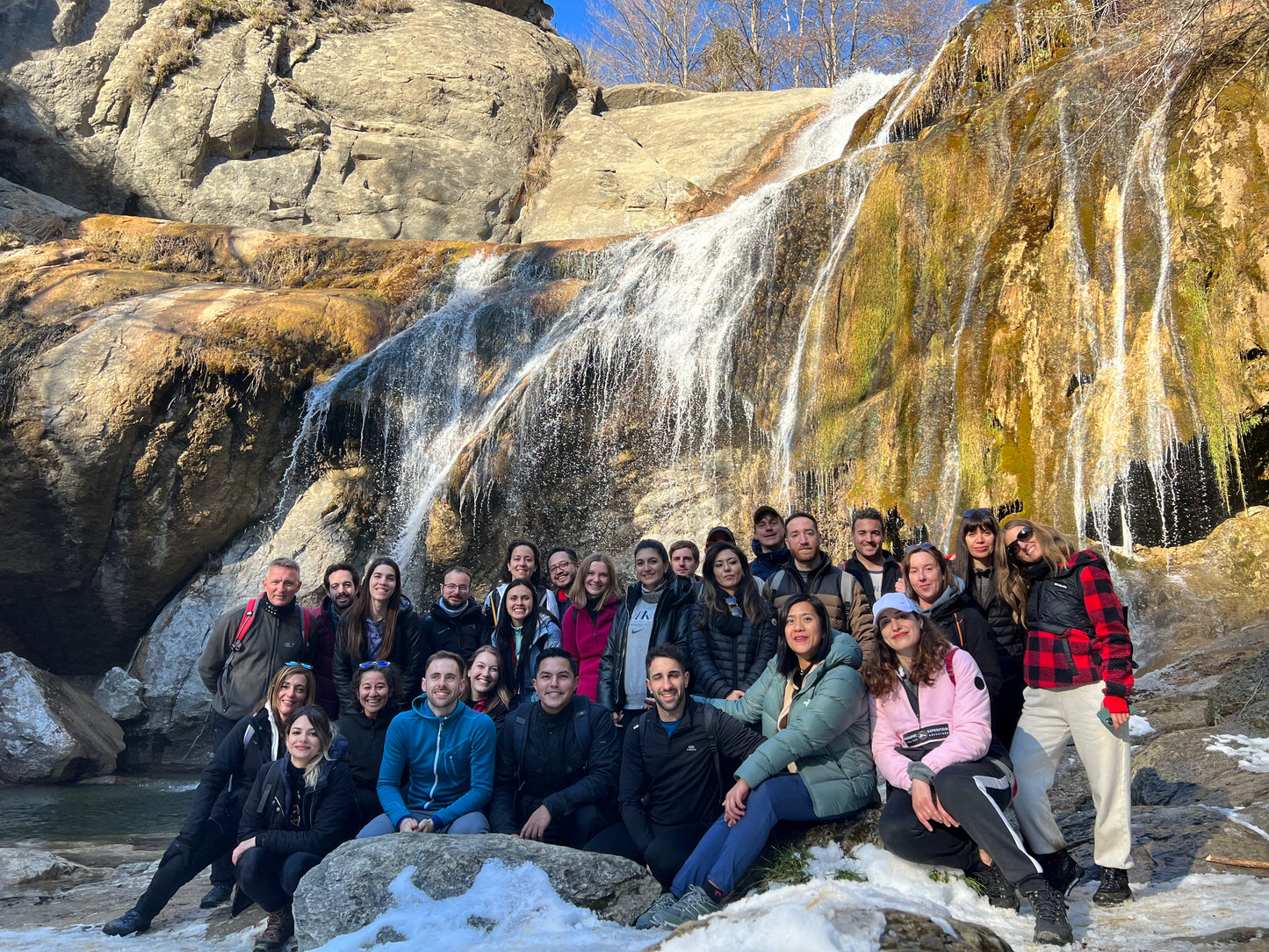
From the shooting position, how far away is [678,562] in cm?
600

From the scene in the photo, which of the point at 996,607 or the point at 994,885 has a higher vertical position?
the point at 996,607

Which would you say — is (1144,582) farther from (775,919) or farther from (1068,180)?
(775,919)

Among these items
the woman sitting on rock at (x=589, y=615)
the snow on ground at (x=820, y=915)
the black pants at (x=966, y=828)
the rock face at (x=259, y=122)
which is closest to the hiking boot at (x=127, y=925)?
the snow on ground at (x=820, y=915)

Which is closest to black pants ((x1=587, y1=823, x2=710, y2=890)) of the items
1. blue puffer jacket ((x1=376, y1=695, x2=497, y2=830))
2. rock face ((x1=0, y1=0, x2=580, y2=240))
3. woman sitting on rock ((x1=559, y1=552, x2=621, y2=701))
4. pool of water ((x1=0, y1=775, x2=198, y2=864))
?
blue puffer jacket ((x1=376, y1=695, x2=497, y2=830))

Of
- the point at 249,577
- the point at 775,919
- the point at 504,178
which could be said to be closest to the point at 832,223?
the point at 249,577

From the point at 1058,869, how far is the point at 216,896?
4.44m

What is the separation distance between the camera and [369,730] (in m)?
5.34

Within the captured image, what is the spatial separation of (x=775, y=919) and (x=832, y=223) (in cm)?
964

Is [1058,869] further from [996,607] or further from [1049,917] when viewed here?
[996,607]

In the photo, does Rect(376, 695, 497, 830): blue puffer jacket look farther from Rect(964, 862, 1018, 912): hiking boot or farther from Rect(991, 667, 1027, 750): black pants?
Rect(991, 667, 1027, 750): black pants

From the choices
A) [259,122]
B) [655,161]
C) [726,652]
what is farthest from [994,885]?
[259,122]

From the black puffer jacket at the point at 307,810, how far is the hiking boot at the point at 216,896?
2.52ft

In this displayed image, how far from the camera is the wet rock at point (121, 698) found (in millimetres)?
12641

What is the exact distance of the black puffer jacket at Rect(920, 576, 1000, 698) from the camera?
14.4 feet
